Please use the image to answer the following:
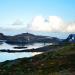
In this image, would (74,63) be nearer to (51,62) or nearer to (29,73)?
(51,62)

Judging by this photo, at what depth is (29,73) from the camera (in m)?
56.5

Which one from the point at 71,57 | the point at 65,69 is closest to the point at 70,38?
the point at 71,57

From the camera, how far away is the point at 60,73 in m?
54.1

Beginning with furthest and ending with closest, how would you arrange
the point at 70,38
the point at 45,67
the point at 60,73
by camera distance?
the point at 70,38
the point at 45,67
the point at 60,73

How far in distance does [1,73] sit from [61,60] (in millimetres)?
18013

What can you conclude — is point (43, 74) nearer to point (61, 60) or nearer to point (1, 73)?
point (1, 73)

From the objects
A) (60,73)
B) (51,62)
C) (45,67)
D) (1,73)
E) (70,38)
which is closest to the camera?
(60,73)

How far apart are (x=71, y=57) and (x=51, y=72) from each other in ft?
52.8

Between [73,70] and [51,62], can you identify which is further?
[51,62]

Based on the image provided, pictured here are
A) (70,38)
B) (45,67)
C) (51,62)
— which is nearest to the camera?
(45,67)

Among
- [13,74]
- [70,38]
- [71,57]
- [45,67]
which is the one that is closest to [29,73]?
[13,74]

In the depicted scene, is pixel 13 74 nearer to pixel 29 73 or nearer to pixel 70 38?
pixel 29 73

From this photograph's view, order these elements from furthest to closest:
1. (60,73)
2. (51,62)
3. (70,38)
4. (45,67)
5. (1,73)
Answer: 1. (70,38)
2. (51,62)
3. (45,67)
4. (1,73)
5. (60,73)

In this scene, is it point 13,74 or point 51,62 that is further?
point 51,62
